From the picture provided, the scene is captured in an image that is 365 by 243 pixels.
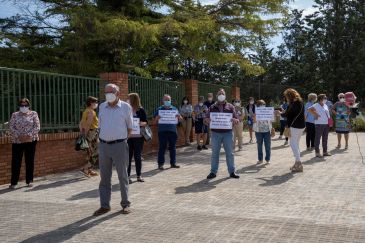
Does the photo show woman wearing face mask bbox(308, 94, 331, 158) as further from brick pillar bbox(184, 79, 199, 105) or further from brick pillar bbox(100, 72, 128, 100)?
brick pillar bbox(184, 79, 199, 105)

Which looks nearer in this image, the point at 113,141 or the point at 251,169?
the point at 113,141

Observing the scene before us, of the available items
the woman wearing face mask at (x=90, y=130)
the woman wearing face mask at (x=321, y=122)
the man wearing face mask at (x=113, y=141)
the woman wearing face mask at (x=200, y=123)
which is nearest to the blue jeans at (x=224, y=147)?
the woman wearing face mask at (x=90, y=130)

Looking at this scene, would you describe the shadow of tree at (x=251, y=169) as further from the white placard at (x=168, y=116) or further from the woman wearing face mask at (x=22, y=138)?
the woman wearing face mask at (x=22, y=138)

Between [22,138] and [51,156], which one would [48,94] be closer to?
[51,156]

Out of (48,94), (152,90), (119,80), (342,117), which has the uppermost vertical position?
(119,80)

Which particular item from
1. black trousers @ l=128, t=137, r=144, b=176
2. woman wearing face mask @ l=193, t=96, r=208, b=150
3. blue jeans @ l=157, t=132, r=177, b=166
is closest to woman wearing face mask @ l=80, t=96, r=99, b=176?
black trousers @ l=128, t=137, r=144, b=176

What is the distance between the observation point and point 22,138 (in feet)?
32.9

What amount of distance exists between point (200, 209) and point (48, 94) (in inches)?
222

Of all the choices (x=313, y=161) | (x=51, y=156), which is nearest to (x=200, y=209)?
(x=51, y=156)

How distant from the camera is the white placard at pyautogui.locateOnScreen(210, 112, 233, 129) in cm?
1077

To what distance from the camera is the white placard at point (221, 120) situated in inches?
424

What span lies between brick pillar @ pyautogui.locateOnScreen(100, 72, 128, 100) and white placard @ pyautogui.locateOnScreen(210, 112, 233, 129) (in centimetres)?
426

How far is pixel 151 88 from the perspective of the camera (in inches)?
672

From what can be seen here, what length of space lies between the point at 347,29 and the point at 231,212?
40.6 m
